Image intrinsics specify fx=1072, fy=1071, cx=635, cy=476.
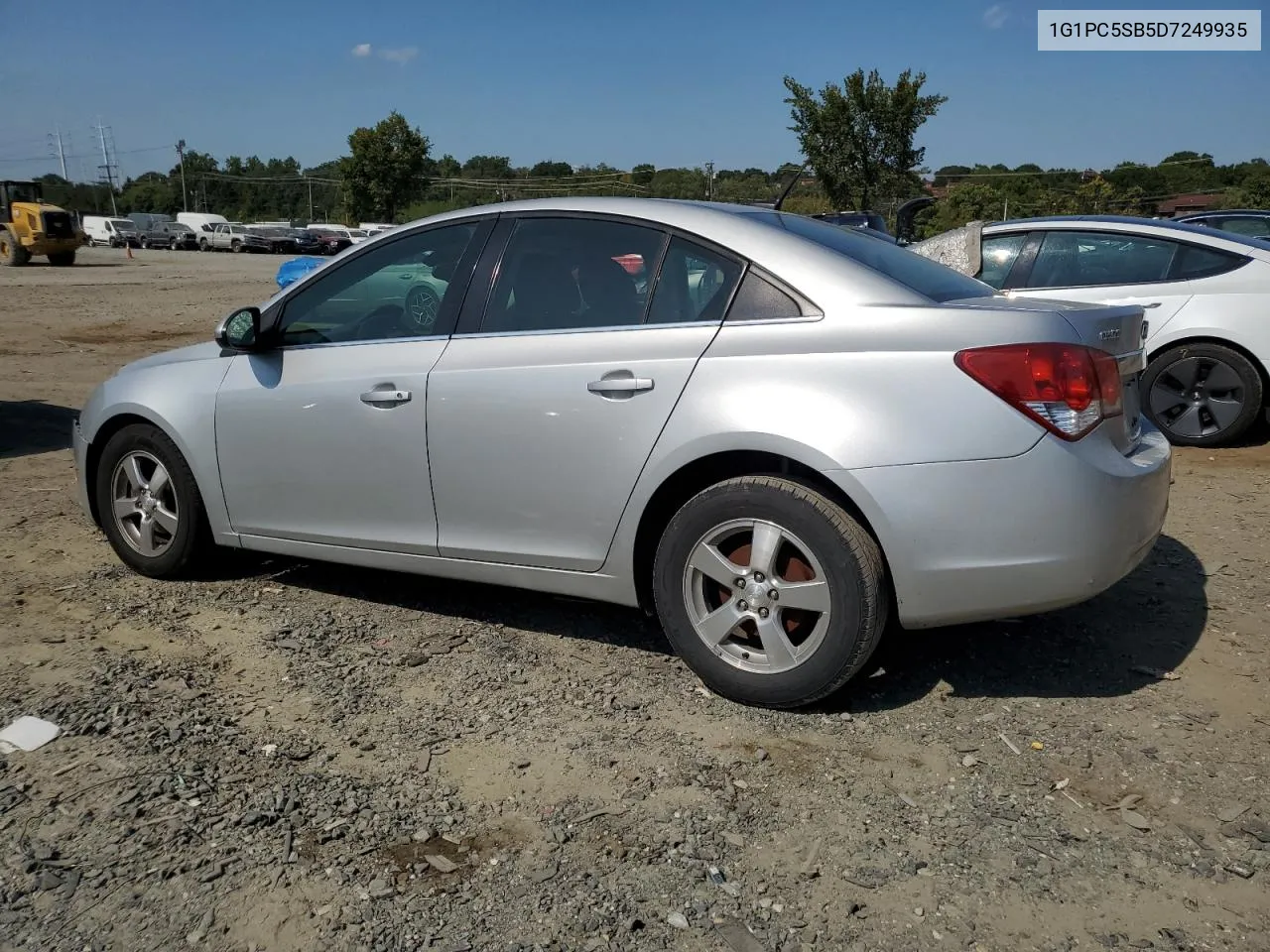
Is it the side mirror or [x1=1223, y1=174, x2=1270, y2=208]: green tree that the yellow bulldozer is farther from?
[x1=1223, y1=174, x2=1270, y2=208]: green tree

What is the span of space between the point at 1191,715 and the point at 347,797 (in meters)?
2.68

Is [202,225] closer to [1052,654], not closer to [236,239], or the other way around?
[236,239]

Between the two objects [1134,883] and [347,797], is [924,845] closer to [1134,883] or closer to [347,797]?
[1134,883]

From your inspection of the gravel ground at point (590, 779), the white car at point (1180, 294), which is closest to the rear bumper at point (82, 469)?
the gravel ground at point (590, 779)

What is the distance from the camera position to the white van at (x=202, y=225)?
61.5 metres

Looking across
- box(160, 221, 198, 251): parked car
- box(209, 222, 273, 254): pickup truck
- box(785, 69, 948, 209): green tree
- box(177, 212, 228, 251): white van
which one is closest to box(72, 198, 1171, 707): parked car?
box(785, 69, 948, 209): green tree

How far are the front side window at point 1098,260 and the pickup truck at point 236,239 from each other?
184 ft

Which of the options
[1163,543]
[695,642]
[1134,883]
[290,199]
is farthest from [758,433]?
[290,199]

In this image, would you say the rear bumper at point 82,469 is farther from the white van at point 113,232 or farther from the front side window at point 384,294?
the white van at point 113,232

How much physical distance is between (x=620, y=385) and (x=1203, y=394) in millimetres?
5579

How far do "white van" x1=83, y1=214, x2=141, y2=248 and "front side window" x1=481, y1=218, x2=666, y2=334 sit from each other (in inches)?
2437

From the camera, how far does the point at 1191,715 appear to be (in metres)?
3.51

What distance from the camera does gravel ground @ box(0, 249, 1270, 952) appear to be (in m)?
2.52

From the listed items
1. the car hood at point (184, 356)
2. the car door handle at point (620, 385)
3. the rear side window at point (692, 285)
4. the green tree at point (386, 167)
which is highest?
the green tree at point (386, 167)
